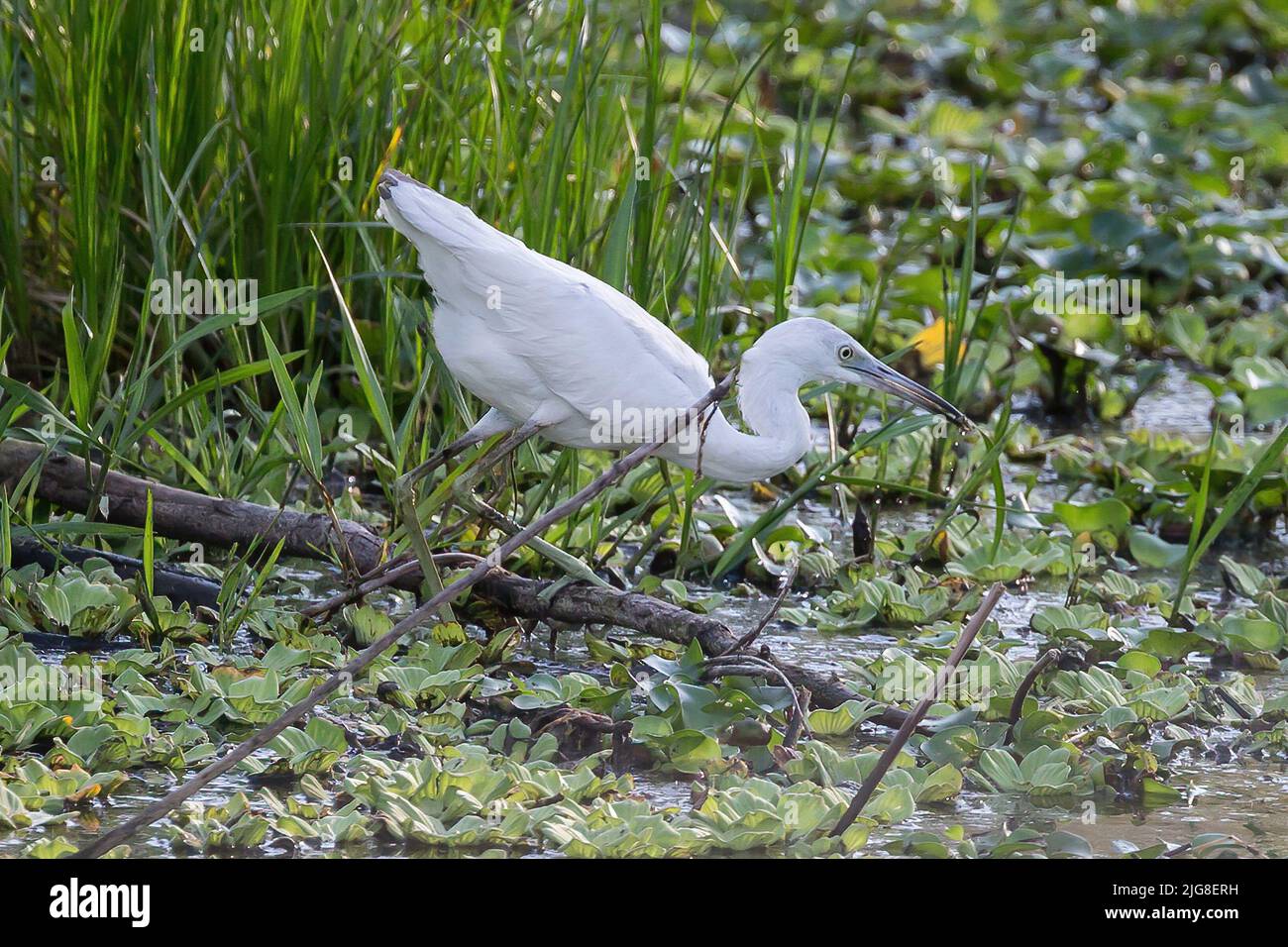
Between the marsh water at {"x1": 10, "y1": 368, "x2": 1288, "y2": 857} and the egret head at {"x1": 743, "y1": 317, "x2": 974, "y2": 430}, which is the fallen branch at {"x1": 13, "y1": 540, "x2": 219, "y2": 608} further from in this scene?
the egret head at {"x1": 743, "y1": 317, "x2": 974, "y2": 430}

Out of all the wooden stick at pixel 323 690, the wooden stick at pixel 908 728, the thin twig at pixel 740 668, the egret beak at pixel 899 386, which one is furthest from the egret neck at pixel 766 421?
the wooden stick at pixel 908 728

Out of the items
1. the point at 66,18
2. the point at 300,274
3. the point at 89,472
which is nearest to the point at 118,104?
the point at 66,18

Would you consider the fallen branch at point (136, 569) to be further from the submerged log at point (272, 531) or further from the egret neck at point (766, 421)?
the egret neck at point (766, 421)

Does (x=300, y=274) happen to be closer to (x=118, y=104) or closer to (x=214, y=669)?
(x=118, y=104)

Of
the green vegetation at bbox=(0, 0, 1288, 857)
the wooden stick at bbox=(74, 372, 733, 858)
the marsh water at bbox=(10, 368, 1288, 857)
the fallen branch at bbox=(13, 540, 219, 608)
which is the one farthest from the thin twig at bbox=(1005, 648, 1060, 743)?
the fallen branch at bbox=(13, 540, 219, 608)

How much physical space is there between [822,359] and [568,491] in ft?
2.88

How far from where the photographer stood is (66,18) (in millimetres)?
4082

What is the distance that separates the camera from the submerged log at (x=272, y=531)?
3.43 meters

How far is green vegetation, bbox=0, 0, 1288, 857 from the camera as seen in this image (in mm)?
2834

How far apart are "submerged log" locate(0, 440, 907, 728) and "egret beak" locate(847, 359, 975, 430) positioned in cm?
64

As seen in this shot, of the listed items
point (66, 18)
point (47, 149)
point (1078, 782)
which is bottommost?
point (1078, 782)

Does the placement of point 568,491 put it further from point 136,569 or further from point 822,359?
point 136,569

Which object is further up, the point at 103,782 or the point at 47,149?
the point at 47,149

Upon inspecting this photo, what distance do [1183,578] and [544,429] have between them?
4.86ft
